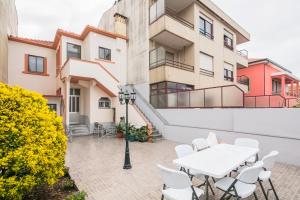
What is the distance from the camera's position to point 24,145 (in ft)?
11.8

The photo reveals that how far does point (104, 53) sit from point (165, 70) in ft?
18.6

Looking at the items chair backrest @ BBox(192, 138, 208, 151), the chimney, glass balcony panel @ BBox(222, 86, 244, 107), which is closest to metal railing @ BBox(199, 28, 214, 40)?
the chimney

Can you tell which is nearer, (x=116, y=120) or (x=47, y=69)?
(x=116, y=120)

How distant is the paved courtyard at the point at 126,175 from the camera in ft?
14.8

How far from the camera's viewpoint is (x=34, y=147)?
369 cm

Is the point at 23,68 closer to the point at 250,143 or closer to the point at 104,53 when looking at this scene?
the point at 104,53

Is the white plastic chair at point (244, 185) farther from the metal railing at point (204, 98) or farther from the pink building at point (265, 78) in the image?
the pink building at point (265, 78)

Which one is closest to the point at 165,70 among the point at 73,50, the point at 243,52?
the point at 73,50

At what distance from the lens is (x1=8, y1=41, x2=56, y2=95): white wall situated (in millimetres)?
13820

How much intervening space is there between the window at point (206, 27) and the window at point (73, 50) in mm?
10537

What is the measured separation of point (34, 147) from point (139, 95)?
456 inches

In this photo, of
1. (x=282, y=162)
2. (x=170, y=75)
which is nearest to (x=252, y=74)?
(x=170, y=75)

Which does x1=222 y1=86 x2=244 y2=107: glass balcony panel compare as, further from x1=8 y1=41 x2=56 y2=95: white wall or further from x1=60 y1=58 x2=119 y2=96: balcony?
x1=8 y1=41 x2=56 y2=95: white wall

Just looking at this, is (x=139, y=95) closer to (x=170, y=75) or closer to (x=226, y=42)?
(x=170, y=75)
